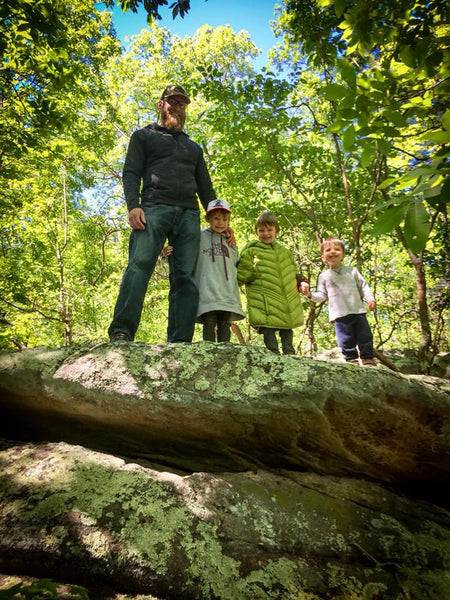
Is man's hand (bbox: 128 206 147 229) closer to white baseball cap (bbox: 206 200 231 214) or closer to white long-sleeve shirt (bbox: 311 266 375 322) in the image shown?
white baseball cap (bbox: 206 200 231 214)

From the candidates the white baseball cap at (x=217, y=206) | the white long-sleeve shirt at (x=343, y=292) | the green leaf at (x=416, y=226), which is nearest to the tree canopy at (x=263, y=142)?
the green leaf at (x=416, y=226)

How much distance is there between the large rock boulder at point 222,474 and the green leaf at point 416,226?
4.61 feet

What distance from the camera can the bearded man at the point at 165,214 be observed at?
362 cm

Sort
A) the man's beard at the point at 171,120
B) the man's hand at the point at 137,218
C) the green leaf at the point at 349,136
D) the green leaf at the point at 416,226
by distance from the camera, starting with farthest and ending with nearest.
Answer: the man's beard at the point at 171,120 → the man's hand at the point at 137,218 → the green leaf at the point at 349,136 → the green leaf at the point at 416,226

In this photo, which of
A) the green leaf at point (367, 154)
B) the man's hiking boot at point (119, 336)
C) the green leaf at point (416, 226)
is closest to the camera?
the green leaf at point (416, 226)

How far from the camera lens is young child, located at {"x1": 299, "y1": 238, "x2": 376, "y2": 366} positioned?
202 inches

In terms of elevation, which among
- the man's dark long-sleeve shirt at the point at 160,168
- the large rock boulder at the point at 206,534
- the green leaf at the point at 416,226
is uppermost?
the man's dark long-sleeve shirt at the point at 160,168

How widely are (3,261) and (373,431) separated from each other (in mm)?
9889

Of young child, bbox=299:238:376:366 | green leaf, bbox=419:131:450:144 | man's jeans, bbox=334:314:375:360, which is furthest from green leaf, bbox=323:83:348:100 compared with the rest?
man's jeans, bbox=334:314:375:360

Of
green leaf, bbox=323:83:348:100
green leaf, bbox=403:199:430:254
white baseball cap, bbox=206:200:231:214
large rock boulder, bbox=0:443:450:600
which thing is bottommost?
large rock boulder, bbox=0:443:450:600

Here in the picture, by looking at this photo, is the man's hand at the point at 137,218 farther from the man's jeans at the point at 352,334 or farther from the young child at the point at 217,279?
the man's jeans at the point at 352,334

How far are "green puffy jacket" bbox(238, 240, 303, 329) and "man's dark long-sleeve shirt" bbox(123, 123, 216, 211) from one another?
1079 mm

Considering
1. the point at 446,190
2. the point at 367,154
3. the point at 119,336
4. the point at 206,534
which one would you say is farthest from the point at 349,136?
the point at 206,534

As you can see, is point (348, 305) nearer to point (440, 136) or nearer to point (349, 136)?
point (349, 136)
